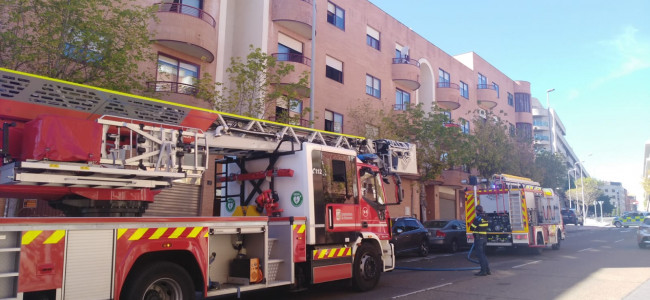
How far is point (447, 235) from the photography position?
1920 cm

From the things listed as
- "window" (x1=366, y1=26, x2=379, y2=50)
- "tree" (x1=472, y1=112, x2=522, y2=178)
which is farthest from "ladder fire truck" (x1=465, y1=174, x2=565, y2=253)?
"window" (x1=366, y1=26, x2=379, y2=50)

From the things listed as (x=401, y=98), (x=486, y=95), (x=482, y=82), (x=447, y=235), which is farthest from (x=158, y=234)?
(x=482, y=82)

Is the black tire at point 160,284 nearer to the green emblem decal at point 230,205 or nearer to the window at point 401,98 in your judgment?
the green emblem decal at point 230,205

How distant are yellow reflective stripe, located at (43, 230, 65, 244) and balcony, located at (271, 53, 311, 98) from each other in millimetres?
14987

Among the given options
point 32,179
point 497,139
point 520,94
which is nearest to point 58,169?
point 32,179

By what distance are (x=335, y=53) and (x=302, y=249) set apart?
1771 cm

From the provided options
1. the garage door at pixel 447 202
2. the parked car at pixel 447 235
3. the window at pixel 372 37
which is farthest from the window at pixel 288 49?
the garage door at pixel 447 202

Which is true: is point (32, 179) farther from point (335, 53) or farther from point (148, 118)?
point (335, 53)

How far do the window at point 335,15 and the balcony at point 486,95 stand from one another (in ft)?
57.1

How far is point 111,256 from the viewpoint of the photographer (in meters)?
5.57

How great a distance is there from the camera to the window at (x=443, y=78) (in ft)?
111

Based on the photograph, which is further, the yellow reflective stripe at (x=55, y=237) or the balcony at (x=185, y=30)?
the balcony at (x=185, y=30)

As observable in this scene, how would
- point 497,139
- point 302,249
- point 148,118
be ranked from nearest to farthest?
point 148,118
point 302,249
point 497,139

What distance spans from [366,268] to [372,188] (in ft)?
5.22
